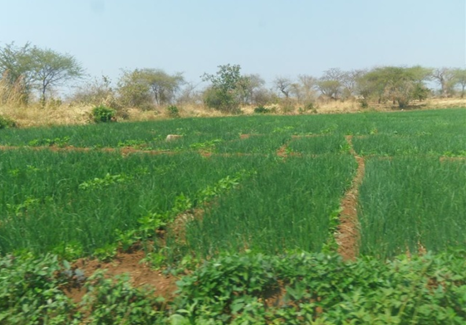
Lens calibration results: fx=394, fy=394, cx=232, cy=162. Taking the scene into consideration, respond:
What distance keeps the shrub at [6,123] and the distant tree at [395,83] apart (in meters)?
39.7

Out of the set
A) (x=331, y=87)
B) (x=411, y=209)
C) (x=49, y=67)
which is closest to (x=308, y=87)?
(x=331, y=87)

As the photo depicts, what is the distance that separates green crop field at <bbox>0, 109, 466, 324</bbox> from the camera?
2553 millimetres

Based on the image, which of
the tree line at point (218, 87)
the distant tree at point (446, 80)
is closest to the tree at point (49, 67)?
the tree line at point (218, 87)

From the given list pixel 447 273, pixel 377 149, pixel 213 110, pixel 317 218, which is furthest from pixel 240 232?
pixel 213 110

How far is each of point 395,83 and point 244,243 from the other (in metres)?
47.3

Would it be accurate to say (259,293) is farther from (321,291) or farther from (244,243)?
(244,243)

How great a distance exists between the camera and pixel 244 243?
338 centimetres

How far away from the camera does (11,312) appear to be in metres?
2.64

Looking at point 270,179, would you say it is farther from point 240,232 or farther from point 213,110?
point 213,110

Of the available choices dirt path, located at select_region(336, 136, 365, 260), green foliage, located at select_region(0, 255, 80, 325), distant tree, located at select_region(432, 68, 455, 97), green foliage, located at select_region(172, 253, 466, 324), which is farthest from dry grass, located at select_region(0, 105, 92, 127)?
distant tree, located at select_region(432, 68, 455, 97)

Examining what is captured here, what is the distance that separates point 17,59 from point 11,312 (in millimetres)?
32441

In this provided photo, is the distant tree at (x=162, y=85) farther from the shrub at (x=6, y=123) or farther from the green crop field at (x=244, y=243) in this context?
the green crop field at (x=244, y=243)

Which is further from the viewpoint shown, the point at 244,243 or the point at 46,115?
the point at 46,115

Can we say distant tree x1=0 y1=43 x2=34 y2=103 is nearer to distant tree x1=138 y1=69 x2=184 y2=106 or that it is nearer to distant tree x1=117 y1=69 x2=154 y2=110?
distant tree x1=117 y1=69 x2=154 y2=110
